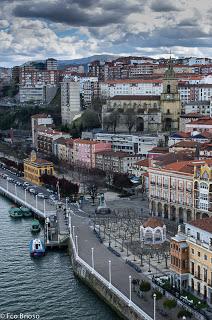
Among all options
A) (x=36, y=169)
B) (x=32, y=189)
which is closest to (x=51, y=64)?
(x=36, y=169)

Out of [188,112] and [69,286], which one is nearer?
→ [69,286]

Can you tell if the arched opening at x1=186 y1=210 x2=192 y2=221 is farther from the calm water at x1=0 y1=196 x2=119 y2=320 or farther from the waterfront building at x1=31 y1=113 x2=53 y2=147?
the waterfront building at x1=31 y1=113 x2=53 y2=147

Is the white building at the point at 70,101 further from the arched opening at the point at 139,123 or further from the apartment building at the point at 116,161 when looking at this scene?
the apartment building at the point at 116,161

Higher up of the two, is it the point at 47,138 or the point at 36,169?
the point at 47,138

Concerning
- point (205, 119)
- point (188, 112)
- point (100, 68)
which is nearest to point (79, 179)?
point (205, 119)

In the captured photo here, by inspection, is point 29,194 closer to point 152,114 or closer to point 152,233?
point 152,233

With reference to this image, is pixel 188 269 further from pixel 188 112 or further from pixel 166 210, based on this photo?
pixel 188 112

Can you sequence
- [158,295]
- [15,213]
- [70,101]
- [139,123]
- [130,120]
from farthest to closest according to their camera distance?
[70,101], [139,123], [130,120], [15,213], [158,295]

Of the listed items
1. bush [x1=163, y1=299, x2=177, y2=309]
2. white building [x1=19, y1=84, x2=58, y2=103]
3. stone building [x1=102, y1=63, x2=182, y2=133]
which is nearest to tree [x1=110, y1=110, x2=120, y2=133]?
stone building [x1=102, y1=63, x2=182, y2=133]
